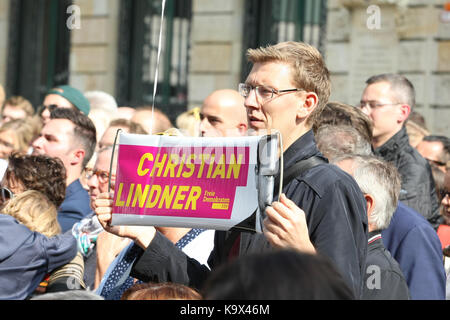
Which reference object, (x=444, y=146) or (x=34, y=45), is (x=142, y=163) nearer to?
(x=444, y=146)

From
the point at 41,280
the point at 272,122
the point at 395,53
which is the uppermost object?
the point at 395,53

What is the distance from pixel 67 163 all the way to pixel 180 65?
25.8ft

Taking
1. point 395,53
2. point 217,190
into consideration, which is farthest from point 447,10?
point 217,190

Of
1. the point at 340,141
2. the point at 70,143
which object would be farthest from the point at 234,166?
the point at 70,143

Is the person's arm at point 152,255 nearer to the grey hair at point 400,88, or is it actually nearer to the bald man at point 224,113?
the bald man at point 224,113

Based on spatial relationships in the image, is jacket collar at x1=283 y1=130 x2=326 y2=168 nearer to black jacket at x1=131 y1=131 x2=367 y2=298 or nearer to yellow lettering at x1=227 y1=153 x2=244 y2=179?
black jacket at x1=131 y1=131 x2=367 y2=298

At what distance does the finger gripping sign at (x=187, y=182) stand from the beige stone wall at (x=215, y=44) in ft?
31.2

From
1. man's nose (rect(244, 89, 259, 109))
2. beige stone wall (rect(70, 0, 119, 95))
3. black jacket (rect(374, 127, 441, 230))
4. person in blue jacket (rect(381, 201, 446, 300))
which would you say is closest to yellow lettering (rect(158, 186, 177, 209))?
man's nose (rect(244, 89, 259, 109))

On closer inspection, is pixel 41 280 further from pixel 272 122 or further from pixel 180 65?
pixel 180 65

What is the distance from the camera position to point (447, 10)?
32.4ft

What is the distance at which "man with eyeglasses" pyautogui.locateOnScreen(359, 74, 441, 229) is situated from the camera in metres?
5.10

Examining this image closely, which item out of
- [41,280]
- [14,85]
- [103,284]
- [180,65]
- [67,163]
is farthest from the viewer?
[14,85]

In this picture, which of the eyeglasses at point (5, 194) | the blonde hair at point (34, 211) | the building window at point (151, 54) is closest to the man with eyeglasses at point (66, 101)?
the eyeglasses at point (5, 194)
